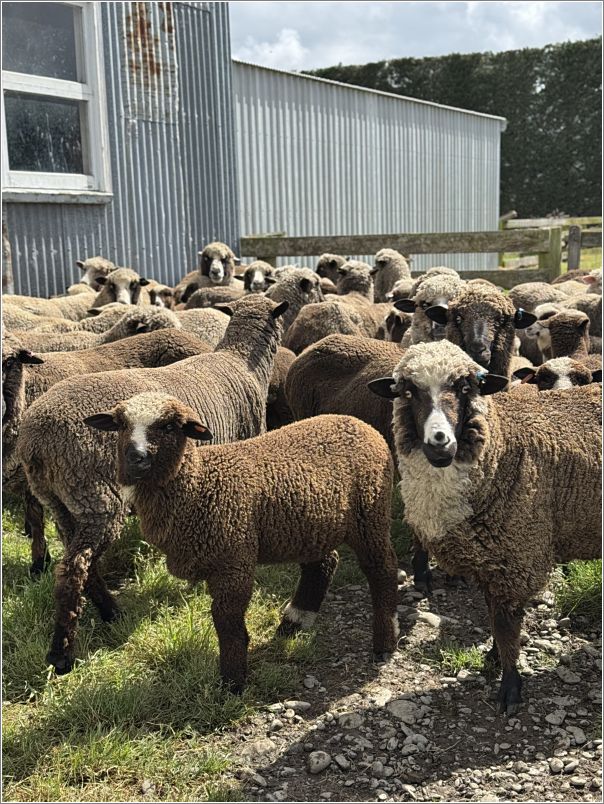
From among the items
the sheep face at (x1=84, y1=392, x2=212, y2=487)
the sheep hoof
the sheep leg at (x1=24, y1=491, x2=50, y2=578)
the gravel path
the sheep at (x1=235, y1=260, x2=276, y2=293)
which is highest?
the sheep at (x1=235, y1=260, x2=276, y2=293)

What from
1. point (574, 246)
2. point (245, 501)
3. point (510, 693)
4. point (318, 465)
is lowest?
point (510, 693)

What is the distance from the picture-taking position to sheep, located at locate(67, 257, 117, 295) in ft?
33.2

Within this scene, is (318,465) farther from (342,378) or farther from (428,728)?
(342,378)

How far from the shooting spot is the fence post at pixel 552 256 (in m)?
10.5

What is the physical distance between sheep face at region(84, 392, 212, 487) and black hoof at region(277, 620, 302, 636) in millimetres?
1074

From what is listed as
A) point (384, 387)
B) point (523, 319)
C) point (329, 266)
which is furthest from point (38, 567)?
point (329, 266)

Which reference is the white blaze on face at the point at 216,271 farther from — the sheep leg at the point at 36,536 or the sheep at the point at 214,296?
the sheep leg at the point at 36,536

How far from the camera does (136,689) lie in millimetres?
3629

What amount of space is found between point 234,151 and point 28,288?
4.36 metres

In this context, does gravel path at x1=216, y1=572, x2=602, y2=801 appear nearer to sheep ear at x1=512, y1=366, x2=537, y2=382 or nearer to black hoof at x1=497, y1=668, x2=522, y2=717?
black hoof at x1=497, y1=668, x2=522, y2=717

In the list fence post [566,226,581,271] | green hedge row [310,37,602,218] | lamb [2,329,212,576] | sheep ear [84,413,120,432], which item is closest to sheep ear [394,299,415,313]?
lamb [2,329,212,576]

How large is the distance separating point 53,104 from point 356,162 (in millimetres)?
8671

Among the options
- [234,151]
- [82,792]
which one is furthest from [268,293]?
[234,151]

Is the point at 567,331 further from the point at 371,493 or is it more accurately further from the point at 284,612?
the point at 284,612
